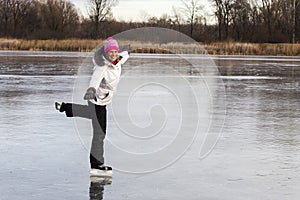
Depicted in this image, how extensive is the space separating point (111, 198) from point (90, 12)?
212ft

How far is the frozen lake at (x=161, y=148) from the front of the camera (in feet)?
15.6

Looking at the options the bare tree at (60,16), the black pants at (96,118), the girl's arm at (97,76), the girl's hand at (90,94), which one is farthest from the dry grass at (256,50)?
the girl's hand at (90,94)

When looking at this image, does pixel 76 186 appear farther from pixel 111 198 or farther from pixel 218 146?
pixel 218 146

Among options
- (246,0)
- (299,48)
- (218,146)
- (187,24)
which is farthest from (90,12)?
(218,146)

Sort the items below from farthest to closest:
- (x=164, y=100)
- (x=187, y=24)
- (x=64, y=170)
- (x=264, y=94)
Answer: (x=187, y=24)
(x=264, y=94)
(x=164, y=100)
(x=64, y=170)

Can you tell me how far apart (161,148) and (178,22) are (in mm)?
59387

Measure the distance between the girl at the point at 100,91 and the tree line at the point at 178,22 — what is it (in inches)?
2008

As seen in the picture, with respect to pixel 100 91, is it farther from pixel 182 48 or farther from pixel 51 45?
pixel 51 45

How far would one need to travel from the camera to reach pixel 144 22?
219ft

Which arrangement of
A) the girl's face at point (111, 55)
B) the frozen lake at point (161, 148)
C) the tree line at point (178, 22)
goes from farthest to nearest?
the tree line at point (178, 22) < the girl's face at point (111, 55) < the frozen lake at point (161, 148)

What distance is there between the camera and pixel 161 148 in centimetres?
664

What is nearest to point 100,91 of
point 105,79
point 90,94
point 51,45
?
point 105,79

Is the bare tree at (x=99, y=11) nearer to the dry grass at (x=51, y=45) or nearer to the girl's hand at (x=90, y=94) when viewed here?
the dry grass at (x=51, y=45)

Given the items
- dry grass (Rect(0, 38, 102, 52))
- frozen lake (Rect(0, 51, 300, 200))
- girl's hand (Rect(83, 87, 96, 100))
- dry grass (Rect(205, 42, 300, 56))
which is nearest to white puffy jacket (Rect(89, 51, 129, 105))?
girl's hand (Rect(83, 87, 96, 100))
